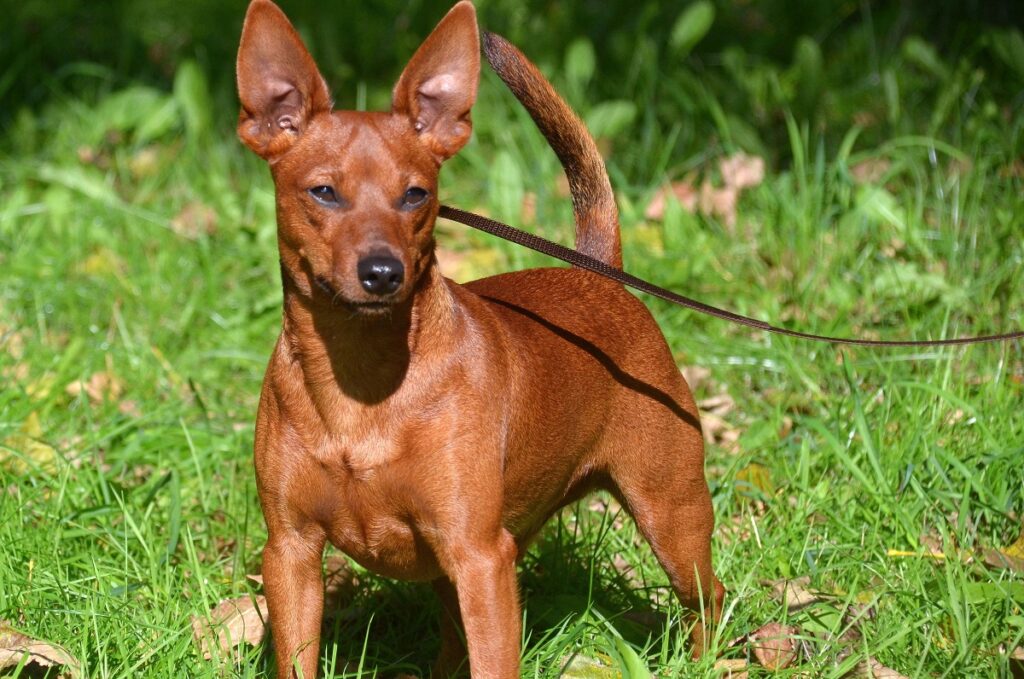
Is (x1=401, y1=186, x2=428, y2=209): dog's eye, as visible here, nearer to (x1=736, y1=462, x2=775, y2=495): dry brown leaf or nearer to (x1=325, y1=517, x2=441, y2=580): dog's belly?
(x1=325, y1=517, x2=441, y2=580): dog's belly

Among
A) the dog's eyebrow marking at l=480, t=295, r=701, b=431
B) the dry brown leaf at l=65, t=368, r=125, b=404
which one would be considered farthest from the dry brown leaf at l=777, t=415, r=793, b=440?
the dry brown leaf at l=65, t=368, r=125, b=404

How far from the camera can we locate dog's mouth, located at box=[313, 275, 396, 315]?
295 centimetres

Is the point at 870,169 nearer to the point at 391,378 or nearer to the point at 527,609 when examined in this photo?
the point at 527,609

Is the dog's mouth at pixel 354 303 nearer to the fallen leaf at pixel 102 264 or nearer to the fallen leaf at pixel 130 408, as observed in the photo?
the fallen leaf at pixel 130 408

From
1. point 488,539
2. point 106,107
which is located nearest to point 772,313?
point 488,539

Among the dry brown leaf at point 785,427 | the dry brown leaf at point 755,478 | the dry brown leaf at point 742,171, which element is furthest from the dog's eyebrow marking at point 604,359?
the dry brown leaf at point 742,171

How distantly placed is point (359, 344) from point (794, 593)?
5.35 feet

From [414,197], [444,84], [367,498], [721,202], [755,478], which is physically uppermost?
[444,84]

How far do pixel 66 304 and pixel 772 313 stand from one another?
3029 mm

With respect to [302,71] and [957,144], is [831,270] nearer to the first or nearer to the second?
[957,144]

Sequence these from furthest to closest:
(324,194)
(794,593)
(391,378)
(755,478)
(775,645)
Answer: (755,478)
(794,593)
(775,645)
(391,378)
(324,194)

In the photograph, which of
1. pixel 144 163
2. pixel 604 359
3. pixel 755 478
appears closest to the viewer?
pixel 604 359

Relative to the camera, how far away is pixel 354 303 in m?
2.96

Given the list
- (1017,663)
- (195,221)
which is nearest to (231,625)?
(1017,663)
